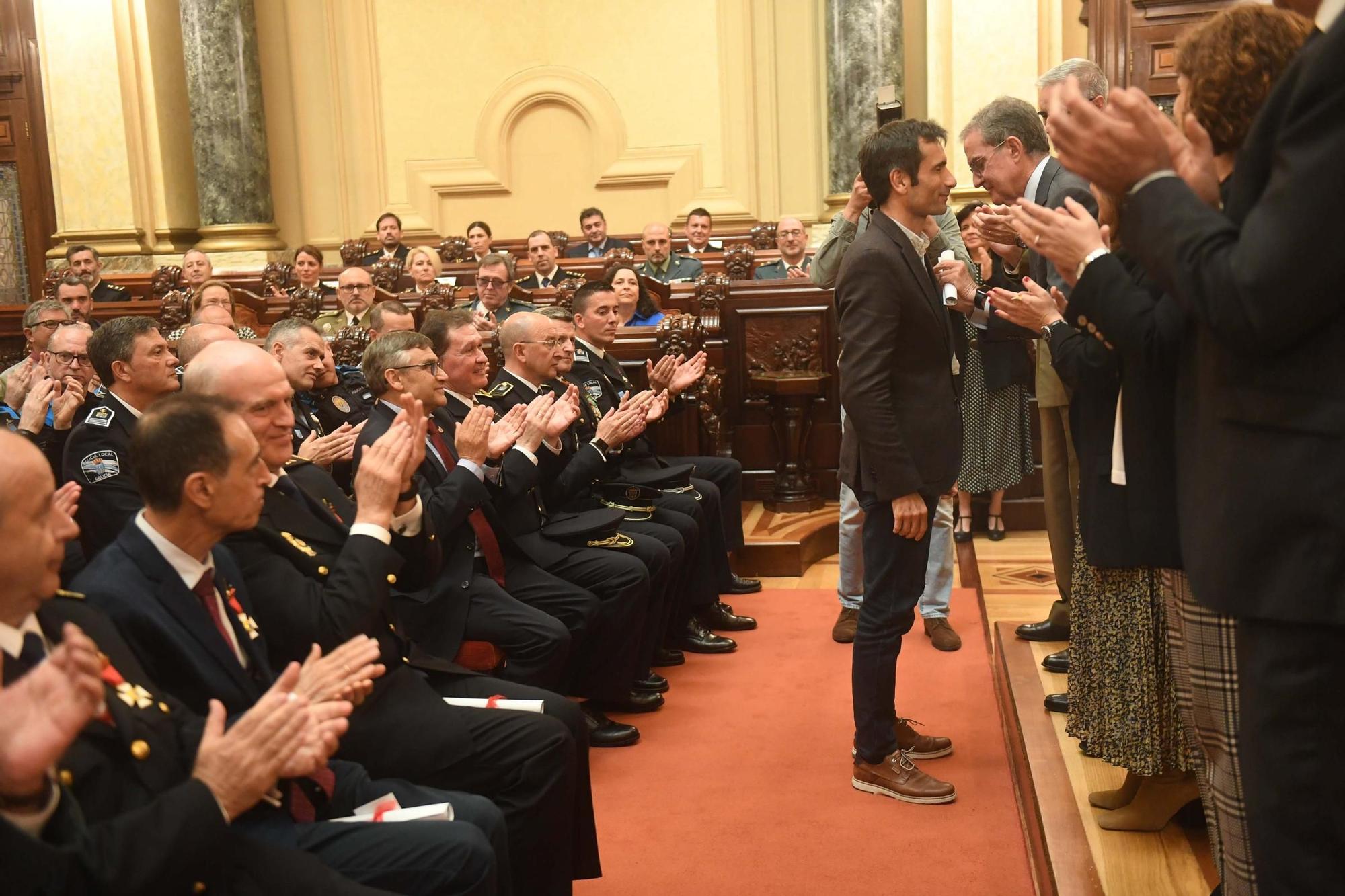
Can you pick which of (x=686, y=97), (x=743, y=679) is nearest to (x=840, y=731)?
(x=743, y=679)

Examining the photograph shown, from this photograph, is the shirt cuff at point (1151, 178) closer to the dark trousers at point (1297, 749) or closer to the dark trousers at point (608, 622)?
the dark trousers at point (1297, 749)

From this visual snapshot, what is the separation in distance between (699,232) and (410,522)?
22.3 feet

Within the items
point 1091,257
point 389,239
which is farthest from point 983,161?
point 389,239

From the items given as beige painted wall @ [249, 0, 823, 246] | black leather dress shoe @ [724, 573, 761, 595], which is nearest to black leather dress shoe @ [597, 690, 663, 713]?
black leather dress shoe @ [724, 573, 761, 595]

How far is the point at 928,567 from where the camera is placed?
4465 mm

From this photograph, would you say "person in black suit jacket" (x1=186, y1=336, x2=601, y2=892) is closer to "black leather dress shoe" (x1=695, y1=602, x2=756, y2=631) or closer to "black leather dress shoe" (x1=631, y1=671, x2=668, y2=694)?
"black leather dress shoe" (x1=631, y1=671, x2=668, y2=694)

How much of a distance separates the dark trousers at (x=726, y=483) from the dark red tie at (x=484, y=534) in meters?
1.69

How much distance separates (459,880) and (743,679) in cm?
233

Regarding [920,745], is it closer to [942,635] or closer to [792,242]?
[942,635]

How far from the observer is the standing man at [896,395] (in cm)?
299

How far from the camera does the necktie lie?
77.9 inches

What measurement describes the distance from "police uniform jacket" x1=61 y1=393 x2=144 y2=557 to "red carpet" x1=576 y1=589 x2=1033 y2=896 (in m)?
1.48

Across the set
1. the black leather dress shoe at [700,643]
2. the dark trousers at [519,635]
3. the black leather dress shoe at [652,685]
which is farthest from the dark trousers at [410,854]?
the black leather dress shoe at [700,643]

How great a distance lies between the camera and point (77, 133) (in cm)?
977
